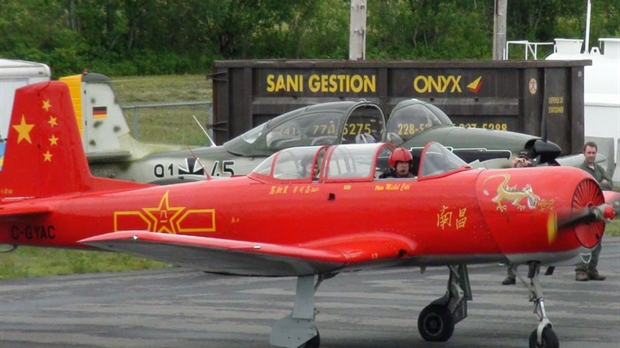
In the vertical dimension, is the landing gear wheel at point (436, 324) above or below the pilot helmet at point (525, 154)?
below

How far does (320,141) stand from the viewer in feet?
49.5

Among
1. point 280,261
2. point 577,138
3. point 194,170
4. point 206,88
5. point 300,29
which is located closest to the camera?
point 280,261

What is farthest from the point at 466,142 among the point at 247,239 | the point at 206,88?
the point at 206,88

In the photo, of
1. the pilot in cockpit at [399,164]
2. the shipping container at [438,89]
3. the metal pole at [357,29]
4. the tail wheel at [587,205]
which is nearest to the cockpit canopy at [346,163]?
the pilot in cockpit at [399,164]

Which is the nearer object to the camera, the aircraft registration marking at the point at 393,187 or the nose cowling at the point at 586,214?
the nose cowling at the point at 586,214

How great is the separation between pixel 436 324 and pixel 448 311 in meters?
0.17

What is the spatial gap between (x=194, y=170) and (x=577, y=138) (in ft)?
21.8

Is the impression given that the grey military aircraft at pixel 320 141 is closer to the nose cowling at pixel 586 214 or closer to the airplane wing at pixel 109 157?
the airplane wing at pixel 109 157

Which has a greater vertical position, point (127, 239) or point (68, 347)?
point (127, 239)

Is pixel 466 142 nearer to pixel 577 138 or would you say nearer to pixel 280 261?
pixel 577 138

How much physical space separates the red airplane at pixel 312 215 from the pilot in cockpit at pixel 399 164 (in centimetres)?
11

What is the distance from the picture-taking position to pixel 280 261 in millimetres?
9383

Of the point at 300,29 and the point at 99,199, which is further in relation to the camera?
the point at 300,29

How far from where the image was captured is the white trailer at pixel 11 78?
65.1 ft
